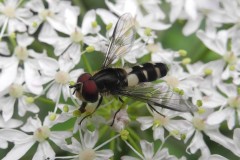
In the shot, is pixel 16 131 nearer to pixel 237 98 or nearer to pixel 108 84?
pixel 108 84

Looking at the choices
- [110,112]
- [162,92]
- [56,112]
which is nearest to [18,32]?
[56,112]

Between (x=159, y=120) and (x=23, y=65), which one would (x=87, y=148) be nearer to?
(x=159, y=120)

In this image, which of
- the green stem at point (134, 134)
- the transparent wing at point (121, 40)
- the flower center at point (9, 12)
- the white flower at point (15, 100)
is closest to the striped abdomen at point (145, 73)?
the transparent wing at point (121, 40)

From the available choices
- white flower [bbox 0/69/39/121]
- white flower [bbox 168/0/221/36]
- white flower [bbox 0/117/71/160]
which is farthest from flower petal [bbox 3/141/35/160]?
white flower [bbox 168/0/221/36]

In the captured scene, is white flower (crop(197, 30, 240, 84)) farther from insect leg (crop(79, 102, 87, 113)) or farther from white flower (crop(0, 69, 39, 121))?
white flower (crop(0, 69, 39, 121))

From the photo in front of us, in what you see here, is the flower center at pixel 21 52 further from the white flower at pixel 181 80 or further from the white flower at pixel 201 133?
the white flower at pixel 201 133

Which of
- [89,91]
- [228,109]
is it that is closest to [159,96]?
[89,91]
